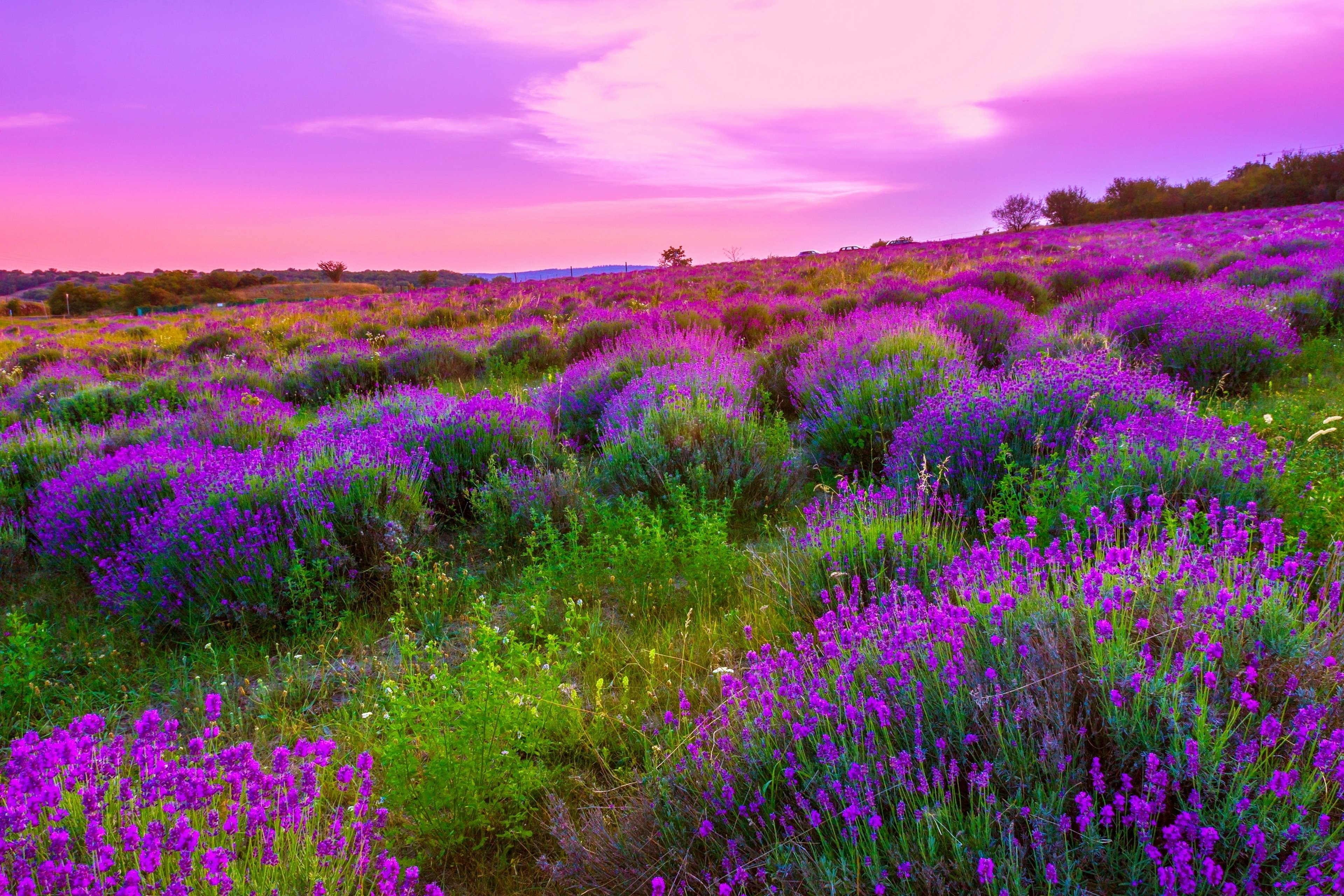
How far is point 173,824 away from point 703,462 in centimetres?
363

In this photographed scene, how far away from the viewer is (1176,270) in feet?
39.4

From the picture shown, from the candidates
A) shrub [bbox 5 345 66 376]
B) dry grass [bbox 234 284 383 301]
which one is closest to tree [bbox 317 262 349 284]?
dry grass [bbox 234 284 383 301]

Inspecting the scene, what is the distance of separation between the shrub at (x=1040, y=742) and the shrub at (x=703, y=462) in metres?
2.44

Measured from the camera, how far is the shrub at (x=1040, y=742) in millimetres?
1485

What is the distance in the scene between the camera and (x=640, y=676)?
3.11 meters

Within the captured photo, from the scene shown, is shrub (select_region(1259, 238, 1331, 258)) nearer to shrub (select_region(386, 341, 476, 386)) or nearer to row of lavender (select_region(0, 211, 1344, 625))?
row of lavender (select_region(0, 211, 1344, 625))

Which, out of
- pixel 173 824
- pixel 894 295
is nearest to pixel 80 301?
pixel 894 295

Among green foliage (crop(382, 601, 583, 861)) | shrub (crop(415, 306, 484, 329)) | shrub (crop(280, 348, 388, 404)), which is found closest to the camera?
green foliage (crop(382, 601, 583, 861))

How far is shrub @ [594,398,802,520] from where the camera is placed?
4887 millimetres

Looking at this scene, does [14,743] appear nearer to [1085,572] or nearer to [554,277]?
[1085,572]

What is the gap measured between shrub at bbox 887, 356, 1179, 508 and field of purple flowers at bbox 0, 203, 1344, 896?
0.03m

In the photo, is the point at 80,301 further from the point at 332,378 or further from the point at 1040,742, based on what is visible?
the point at 1040,742

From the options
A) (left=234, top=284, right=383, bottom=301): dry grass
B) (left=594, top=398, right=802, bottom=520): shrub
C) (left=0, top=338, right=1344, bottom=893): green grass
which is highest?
(left=234, top=284, right=383, bottom=301): dry grass

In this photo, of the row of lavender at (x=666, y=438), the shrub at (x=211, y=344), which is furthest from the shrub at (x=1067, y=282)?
the shrub at (x=211, y=344)
